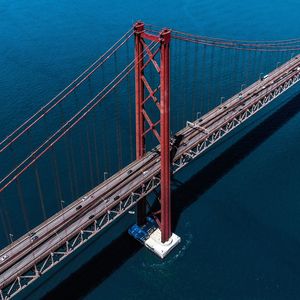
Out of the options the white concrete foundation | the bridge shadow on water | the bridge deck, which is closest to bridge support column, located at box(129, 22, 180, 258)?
the white concrete foundation

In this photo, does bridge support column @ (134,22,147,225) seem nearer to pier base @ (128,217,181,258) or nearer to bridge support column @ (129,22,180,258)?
bridge support column @ (129,22,180,258)

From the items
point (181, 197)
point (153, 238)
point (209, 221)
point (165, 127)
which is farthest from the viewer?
point (181, 197)

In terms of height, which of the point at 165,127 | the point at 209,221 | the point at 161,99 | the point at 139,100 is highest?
the point at 161,99

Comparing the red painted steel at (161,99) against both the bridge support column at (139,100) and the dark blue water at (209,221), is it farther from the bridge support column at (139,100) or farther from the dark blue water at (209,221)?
the dark blue water at (209,221)

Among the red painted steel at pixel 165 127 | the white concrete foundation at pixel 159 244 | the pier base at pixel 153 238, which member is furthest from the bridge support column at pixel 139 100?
the red painted steel at pixel 165 127

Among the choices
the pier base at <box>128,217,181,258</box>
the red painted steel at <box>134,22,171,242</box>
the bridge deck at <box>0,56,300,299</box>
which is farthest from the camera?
the pier base at <box>128,217,181,258</box>

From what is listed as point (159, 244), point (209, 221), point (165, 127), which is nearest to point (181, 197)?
A: point (209, 221)

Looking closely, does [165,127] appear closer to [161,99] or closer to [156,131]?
[161,99]
